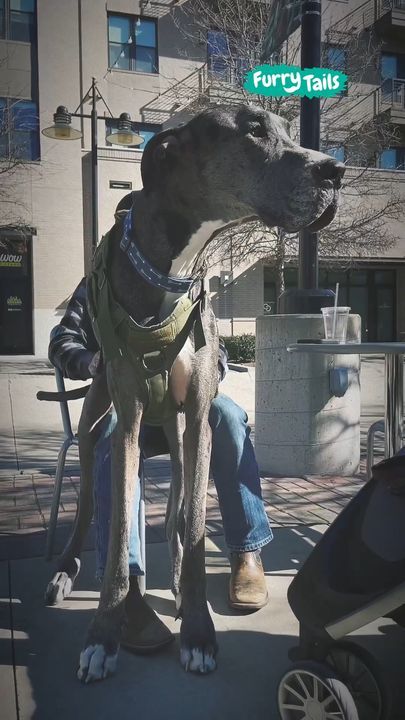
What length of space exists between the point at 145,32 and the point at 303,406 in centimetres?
1797

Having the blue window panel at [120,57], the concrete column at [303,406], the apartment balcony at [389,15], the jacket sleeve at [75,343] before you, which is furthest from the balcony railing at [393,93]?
the jacket sleeve at [75,343]

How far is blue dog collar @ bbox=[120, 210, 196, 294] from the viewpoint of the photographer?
1.78m

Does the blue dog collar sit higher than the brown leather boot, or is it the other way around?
the blue dog collar

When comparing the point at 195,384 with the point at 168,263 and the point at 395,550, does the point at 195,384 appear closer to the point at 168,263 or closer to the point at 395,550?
the point at 168,263

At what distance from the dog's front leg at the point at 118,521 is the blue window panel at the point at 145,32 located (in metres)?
19.5

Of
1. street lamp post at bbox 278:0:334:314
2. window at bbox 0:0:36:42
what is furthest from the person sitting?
window at bbox 0:0:36:42

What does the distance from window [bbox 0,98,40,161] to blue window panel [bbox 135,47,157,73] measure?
4.12 meters

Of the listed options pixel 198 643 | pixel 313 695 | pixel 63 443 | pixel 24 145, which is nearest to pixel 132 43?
pixel 24 145

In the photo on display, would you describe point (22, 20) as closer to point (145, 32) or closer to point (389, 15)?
point (145, 32)

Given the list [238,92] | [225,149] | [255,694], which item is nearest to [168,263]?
[225,149]

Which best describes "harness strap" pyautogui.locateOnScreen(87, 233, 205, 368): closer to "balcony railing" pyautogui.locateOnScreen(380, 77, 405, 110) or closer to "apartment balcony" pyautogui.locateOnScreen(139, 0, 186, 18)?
"apartment balcony" pyautogui.locateOnScreen(139, 0, 186, 18)

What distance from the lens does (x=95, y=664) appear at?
70.5 inches

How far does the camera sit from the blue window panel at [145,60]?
1880cm

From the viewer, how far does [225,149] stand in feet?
5.53
